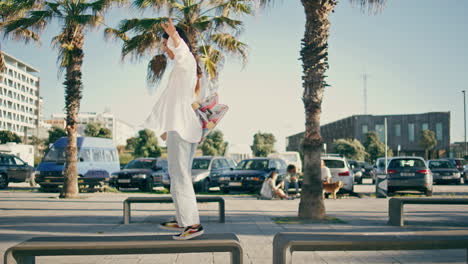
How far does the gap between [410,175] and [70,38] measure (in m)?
13.9

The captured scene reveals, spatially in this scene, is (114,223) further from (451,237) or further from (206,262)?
(451,237)

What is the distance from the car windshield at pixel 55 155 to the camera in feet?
67.1

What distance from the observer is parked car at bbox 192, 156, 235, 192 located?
65.6 ft

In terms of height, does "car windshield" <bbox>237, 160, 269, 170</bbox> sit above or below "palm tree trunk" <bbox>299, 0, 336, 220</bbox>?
below

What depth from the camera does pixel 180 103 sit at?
4.39 m

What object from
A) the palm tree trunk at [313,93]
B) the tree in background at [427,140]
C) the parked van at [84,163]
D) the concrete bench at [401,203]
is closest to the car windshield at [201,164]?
the parked van at [84,163]

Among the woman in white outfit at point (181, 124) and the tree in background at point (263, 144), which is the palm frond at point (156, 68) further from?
the tree in background at point (263, 144)

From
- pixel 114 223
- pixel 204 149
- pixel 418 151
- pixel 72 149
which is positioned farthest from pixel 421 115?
pixel 114 223

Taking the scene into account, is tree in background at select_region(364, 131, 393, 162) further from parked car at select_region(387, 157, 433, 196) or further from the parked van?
the parked van

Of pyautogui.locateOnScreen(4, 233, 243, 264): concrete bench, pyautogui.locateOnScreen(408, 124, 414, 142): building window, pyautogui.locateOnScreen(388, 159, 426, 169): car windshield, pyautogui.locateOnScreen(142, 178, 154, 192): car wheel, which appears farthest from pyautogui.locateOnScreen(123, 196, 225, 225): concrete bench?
pyautogui.locateOnScreen(408, 124, 414, 142): building window

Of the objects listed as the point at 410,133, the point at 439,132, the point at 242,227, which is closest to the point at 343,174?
the point at 242,227

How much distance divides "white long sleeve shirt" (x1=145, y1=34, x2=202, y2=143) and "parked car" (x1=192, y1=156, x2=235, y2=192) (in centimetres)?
→ 1519

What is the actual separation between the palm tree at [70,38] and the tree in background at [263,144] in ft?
199

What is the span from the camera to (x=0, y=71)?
17812 millimetres
